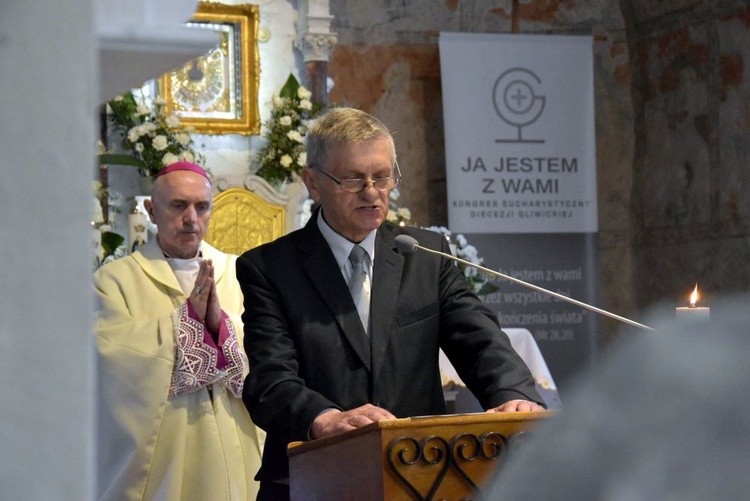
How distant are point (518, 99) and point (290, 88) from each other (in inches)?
97.9

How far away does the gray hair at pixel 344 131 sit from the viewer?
10.7 feet

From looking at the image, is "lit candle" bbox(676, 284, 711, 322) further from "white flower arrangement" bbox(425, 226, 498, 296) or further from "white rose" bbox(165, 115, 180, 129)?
"white rose" bbox(165, 115, 180, 129)

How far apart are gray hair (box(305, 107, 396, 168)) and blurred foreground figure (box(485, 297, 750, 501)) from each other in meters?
2.58

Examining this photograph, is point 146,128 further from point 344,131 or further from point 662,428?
point 662,428

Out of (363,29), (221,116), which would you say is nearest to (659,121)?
(363,29)

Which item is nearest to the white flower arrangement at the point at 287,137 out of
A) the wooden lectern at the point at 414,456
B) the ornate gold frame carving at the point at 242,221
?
the ornate gold frame carving at the point at 242,221

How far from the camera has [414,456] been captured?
2475 mm

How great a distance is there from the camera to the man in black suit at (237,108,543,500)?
3.06 metres

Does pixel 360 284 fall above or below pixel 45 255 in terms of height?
below

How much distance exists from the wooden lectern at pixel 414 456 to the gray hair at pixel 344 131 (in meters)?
0.94

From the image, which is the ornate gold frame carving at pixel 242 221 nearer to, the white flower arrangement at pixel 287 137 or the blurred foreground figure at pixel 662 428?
the white flower arrangement at pixel 287 137

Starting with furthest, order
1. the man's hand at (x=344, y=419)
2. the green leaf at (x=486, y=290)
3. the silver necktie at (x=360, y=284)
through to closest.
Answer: the green leaf at (x=486, y=290), the silver necktie at (x=360, y=284), the man's hand at (x=344, y=419)

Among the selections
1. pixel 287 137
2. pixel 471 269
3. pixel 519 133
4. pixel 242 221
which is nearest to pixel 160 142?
pixel 242 221

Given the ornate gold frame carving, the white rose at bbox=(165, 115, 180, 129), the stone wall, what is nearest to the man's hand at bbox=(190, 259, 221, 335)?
the white rose at bbox=(165, 115, 180, 129)
